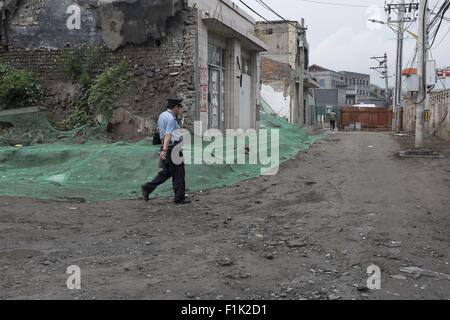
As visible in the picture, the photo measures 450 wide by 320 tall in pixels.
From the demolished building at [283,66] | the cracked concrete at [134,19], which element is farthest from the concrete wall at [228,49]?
the demolished building at [283,66]

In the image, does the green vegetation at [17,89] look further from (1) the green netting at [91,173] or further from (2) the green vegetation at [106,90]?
(1) the green netting at [91,173]

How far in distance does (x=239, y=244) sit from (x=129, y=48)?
10.1 m

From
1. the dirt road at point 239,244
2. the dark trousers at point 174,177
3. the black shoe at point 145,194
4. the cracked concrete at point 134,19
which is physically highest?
the cracked concrete at point 134,19

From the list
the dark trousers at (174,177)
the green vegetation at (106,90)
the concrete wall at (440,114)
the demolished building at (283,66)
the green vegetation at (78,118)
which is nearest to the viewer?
the dark trousers at (174,177)

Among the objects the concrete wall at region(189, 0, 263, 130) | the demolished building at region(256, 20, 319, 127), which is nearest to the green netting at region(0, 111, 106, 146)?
the concrete wall at region(189, 0, 263, 130)

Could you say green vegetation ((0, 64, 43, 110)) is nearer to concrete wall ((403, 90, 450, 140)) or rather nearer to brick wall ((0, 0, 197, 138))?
brick wall ((0, 0, 197, 138))

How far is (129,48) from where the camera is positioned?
1459 cm

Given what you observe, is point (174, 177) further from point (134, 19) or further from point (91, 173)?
point (134, 19)

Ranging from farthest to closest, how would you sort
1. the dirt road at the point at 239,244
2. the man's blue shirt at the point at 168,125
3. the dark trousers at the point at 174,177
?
1. the dark trousers at the point at 174,177
2. the man's blue shirt at the point at 168,125
3. the dirt road at the point at 239,244

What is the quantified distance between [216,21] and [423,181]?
24.9 ft

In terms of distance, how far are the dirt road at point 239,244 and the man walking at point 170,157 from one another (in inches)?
10.4

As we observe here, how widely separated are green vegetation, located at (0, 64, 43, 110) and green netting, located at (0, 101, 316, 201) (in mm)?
4046

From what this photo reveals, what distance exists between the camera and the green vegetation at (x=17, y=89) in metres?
14.6

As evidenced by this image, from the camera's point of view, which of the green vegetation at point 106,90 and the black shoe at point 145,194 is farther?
the green vegetation at point 106,90
